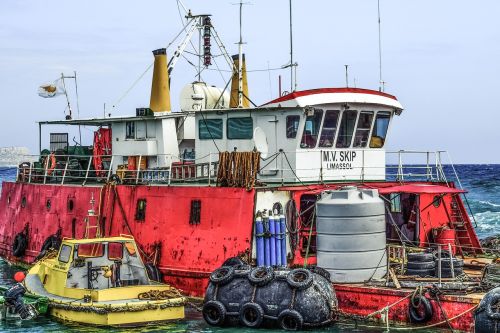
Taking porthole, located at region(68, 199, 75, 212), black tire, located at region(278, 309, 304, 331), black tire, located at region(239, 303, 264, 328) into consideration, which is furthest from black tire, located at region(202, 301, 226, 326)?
porthole, located at region(68, 199, 75, 212)

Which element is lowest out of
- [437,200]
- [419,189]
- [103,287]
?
[103,287]

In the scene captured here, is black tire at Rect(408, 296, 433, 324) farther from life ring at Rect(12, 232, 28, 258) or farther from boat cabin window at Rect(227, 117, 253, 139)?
life ring at Rect(12, 232, 28, 258)

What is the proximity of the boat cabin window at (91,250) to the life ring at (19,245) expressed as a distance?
6.67m

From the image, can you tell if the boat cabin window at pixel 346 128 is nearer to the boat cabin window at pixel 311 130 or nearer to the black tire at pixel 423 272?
the boat cabin window at pixel 311 130

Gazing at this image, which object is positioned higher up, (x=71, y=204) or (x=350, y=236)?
(x=71, y=204)

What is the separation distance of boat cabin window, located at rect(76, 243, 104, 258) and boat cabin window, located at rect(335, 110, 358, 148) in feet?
Result: 25.5

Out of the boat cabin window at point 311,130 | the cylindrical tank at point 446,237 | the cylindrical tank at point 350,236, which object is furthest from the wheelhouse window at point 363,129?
the cylindrical tank at point 350,236

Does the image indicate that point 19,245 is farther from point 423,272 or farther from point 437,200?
point 423,272

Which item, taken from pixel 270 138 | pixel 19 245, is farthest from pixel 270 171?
pixel 19 245

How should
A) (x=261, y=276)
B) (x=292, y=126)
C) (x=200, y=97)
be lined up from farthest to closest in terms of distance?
1. (x=200, y=97)
2. (x=292, y=126)
3. (x=261, y=276)

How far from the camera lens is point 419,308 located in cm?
1898

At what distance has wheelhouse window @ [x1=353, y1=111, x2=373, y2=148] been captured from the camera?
25703mm

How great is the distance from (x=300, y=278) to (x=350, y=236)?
216 cm

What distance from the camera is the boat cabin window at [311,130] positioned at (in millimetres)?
24375
